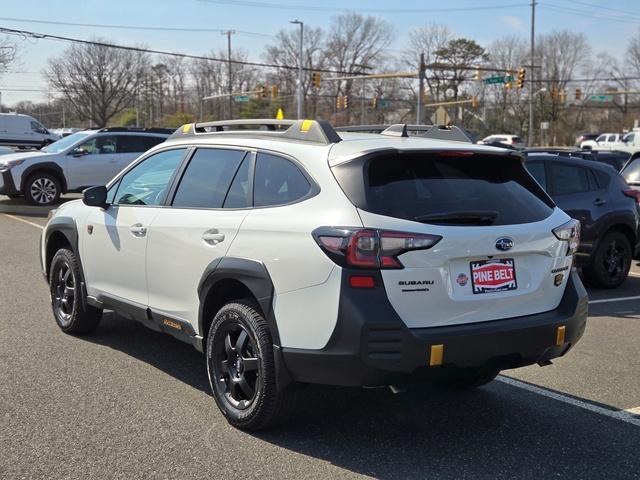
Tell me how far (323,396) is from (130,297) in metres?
1.61

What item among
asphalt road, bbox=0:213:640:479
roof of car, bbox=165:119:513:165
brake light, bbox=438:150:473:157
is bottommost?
asphalt road, bbox=0:213:640:479

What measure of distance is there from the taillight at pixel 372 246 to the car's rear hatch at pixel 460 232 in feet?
0.11

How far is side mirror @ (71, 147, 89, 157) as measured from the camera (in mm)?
16984

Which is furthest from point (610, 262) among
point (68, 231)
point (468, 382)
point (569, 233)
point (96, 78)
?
point (96, 78)

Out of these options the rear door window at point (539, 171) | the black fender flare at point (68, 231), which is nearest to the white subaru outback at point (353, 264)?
the black fender flare at point (68, 231)

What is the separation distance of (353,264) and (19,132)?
1467 inches

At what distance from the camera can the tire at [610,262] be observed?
9.13 metres

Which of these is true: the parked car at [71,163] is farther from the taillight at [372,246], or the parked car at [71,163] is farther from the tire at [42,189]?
the taillight at [372,246]

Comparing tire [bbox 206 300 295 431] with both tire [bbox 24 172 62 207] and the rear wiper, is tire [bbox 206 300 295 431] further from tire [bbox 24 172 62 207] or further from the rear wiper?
tire [bbox 24 172 62 207]

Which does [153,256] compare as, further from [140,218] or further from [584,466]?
[584,466]

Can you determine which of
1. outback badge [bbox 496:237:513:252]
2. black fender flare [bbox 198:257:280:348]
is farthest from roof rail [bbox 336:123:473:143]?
black fender flare [bbox 198:257:280:348]

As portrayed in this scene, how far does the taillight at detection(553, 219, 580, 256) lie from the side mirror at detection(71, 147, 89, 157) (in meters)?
14.7

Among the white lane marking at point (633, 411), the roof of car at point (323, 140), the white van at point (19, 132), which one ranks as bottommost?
the white lane marking at point (633, 411)

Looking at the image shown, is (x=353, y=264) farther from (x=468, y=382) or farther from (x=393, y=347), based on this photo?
(x=468, y=382)
